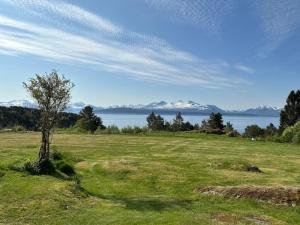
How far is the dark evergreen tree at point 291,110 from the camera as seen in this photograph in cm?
13912

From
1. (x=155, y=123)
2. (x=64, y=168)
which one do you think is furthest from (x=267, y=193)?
(x=155, y=123)

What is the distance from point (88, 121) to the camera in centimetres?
13012

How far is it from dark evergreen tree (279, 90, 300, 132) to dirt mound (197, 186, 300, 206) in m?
115

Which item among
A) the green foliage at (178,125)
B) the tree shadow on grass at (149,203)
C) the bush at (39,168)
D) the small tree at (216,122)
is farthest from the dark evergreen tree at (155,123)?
the tree shadow on grass at (149,203)

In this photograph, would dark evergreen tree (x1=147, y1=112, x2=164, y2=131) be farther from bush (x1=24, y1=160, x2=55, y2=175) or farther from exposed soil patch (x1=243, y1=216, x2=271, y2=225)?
exposed soil patch (x1=243, y1=216, x2=271, y2=225)

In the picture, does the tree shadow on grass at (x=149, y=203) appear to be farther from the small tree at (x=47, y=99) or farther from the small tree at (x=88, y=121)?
the small tree at (x=88, y=121)

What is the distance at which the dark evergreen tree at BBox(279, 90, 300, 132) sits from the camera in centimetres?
13912

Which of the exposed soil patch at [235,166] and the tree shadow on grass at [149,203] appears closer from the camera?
the tree shadow on grass at [149,203]

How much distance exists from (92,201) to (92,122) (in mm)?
108134

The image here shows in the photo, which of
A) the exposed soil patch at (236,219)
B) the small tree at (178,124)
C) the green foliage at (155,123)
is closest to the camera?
the exposed soil patch at (236,219)

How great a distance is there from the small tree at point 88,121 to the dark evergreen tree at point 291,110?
58.0 meters

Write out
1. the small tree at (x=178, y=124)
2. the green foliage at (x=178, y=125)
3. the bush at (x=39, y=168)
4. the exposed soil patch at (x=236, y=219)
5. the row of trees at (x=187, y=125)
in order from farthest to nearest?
the small tree at (x=178, y=124) < the green foliage at (x=178, y=125) < the row of trees at (x=187, y=125) < the bush at (x=39, y=168) < the exposed soil patch at (x=236, y=219)

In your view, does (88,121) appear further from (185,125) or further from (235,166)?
(235,166)

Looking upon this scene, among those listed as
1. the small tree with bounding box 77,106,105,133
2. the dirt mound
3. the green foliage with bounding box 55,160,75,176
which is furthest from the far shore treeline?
the dirt mound
